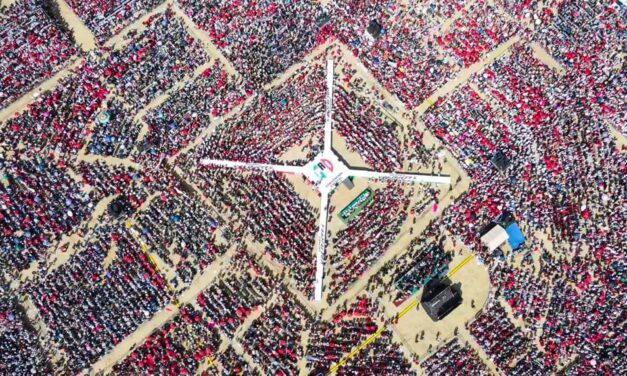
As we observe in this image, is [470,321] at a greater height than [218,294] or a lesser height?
lesser

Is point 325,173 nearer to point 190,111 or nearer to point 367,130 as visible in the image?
point 367,130

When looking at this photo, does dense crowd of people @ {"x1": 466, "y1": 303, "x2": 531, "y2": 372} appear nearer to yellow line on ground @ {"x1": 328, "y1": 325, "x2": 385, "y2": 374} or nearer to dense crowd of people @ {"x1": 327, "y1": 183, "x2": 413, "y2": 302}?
yellow line on ground @ {"x1": 328, "y1": 325, "x2": 385, "y2": 374}

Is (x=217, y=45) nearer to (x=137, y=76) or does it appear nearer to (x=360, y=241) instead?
(x=137, y=76)

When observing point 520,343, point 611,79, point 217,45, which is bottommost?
point 520,343

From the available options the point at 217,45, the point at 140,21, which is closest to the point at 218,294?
the point at 217,45

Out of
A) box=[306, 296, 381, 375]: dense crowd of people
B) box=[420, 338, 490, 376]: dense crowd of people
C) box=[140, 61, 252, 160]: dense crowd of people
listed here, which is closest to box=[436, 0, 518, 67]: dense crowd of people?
box=[140, 61, 252, 160]: dense crowd of people
